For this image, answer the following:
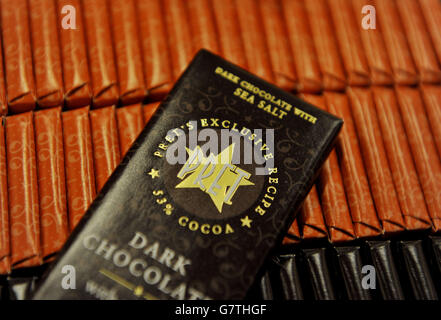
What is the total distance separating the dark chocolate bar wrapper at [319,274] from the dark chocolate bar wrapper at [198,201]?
0.34 ft

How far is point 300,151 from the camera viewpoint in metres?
0.64

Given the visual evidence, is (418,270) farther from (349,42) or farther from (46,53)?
(46,53)

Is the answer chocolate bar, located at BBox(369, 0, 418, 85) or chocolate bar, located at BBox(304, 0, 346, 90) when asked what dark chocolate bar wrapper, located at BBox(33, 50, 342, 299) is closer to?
chocolate bar, located at BBox(304, 0, 346, 90)

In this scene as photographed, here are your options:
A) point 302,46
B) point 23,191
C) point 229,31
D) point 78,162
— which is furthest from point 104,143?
point 302,46

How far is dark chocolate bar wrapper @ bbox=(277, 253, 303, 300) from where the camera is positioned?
646mm

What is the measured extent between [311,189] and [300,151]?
0.29ft

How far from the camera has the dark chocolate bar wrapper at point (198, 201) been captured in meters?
0.55

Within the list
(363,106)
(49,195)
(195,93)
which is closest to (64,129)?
(49,195)

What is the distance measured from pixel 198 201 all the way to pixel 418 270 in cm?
42

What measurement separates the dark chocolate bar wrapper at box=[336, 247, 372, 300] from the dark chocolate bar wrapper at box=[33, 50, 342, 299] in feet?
0.47

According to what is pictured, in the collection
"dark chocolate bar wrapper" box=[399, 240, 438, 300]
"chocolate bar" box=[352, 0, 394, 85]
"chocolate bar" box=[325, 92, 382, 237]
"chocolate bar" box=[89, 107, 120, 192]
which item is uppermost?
"chocolate bar" box=[352, 0, 394, 85]

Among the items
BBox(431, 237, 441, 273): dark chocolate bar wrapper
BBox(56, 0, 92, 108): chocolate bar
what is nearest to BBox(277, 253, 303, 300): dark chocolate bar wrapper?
BBox(431, 237, 441, 273): dark chocolate bar wrapper

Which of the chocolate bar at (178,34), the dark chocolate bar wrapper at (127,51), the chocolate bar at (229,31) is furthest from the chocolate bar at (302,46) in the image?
the dark chocolate bar wrapper at (127,51)

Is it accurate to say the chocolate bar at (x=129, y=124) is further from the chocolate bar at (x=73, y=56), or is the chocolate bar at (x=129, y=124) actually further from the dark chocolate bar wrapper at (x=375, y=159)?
the dark chocolate bar wrapper at (x=375, y=159)
